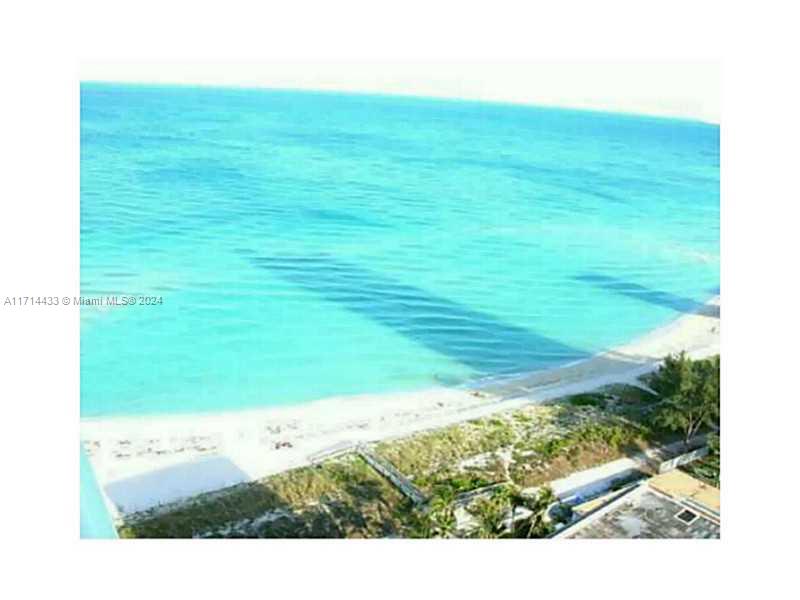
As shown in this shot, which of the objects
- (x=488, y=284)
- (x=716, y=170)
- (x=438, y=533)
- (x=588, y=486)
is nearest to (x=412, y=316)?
(x=488, y=284)

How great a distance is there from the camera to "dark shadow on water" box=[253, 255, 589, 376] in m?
9.27

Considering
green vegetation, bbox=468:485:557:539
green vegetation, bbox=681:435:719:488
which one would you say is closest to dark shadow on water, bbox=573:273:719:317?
green vegetation, bbox=681:435:719:488

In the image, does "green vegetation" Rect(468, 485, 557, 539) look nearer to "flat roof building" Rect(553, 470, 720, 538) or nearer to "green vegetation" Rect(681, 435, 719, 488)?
"flat roof building" Rect(553, 470, 720, 538)

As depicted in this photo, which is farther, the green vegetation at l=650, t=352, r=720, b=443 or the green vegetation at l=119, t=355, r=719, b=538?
the green vegetation at l=650, t=352, r=720, b=443

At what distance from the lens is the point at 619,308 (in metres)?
11.3

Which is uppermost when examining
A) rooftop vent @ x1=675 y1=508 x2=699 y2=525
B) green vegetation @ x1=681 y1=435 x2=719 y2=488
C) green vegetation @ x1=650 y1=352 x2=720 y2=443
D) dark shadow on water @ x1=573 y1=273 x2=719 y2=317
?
dark shadow on water @ x1=573 y1=273 x2=719 y2=317

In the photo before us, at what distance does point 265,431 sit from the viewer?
7.11 meters

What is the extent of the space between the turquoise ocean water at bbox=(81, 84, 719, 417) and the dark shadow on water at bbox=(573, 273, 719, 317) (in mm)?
49

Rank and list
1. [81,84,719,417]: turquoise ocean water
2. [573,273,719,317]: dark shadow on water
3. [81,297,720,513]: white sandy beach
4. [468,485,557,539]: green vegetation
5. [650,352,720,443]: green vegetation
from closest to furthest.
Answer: [468,485,557,539]: green vegetation → [81,297,720,513]: white sandy beach → [650,352,720,443]: green vegetation → [81,84,719,417]: turquoise ocean water → [573,273,719,317]: dark shadow on water

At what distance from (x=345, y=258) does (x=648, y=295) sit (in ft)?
16.6

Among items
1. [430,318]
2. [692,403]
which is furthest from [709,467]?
[430,318]

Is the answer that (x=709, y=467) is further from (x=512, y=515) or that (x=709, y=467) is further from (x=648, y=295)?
(x=648, y=295)
